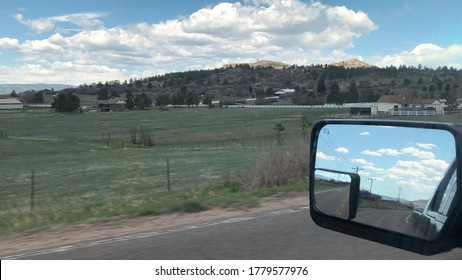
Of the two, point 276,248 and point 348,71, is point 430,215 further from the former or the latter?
point 348,71

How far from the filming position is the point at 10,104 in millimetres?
117250

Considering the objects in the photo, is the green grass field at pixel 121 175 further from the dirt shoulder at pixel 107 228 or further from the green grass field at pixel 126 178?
the dirt shoulder at pixel 107 228

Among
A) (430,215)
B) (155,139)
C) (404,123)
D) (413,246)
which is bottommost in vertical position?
(155,139)

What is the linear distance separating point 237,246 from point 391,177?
361 centimetres

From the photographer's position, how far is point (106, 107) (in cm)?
13200

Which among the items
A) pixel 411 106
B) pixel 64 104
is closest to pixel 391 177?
pixel 411 106

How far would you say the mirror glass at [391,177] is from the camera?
2.88m

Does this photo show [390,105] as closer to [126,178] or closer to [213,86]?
[126,178]

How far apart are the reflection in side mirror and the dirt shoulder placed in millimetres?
4756

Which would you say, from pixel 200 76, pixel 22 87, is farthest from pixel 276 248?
pixel 200 76

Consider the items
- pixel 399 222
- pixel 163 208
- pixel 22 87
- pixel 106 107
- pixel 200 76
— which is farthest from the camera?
pixel 200 76

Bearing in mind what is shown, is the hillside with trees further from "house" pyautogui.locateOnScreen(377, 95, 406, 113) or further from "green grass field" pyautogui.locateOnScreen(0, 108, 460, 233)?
"house" pyautogui.locateOnScreen(377, 95, 406, 113)

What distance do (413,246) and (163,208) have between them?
8.01m

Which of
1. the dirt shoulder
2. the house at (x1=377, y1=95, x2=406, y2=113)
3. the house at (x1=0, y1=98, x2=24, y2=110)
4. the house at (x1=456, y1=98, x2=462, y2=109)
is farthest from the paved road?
the house at (x1=0, y1=98, x2=24, y2=110)
